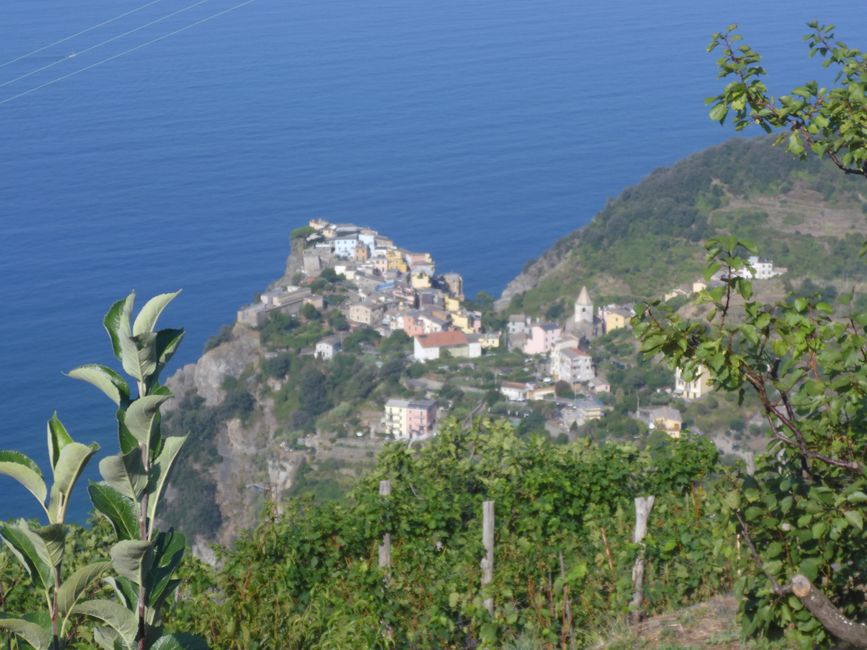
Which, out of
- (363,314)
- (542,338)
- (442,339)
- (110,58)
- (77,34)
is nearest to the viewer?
(542,338)

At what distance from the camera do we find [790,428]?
2.50 metres

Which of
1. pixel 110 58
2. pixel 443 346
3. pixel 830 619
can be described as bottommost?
pixel 443 346

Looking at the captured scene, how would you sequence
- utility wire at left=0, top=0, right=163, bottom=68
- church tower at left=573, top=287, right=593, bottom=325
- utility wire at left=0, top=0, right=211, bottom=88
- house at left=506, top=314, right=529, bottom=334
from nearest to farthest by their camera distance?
church tower at left=573, top=287, right=593, bottom=325 < house at left=506, top=314, right=529, bottom=334 < utility wire at left=0, top=0, right=163, bottom=68 < utility wire at left=0, top=0, right=211, bottom=88

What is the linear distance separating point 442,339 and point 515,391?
14.6 feet

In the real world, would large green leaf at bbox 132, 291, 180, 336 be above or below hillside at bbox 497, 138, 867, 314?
above

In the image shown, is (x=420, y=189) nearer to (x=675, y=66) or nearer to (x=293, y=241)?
(x=293, y=241)

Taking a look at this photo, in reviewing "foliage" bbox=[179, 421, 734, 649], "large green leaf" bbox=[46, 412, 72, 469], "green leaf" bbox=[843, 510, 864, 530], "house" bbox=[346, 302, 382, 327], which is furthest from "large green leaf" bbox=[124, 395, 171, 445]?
"house" bbox=[346, 302, 382, 327]

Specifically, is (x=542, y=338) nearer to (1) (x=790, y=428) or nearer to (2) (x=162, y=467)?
(1) (x=790, y=428)

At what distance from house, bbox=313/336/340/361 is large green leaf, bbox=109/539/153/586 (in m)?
29.3

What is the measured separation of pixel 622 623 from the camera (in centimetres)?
425

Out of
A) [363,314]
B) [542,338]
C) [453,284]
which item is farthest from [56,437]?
[453,284]

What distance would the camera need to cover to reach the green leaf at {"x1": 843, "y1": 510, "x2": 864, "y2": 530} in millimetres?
2236

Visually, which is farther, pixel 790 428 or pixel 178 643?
pixel 790 428

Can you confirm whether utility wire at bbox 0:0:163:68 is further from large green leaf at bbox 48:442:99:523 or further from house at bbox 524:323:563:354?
large green leaf at bbox 48:442:99:523
